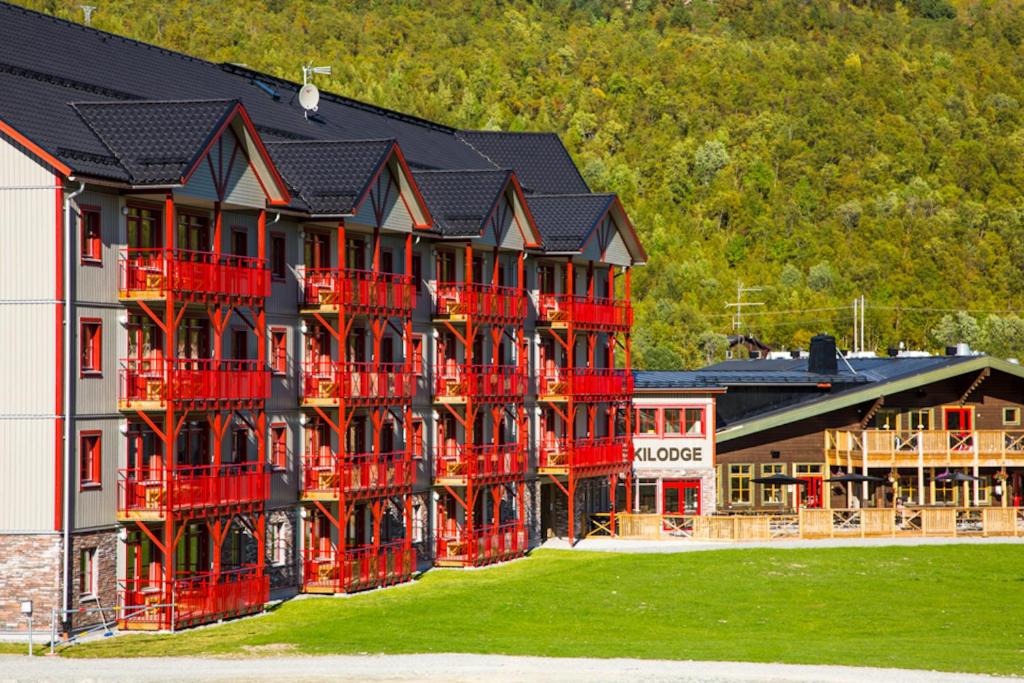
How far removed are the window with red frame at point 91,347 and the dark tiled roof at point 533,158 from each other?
109ft

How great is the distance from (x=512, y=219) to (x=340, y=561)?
16576 mm

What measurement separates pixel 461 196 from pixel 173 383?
1904 cm

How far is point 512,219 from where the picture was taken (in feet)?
213

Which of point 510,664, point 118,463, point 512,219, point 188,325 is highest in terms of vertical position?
point 512,219

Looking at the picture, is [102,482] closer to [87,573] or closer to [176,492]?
[176,492]

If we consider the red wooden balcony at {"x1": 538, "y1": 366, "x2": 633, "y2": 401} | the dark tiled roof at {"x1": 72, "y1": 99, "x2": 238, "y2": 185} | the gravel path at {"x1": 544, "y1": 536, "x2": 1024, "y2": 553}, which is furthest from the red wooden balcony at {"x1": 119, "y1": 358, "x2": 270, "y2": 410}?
the red wooden balcony at {"x1": 538, "y1": 366, "x2": 633, "y2": 401}

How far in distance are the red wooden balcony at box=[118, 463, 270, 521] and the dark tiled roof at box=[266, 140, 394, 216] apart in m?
9.16

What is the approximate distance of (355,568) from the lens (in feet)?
178

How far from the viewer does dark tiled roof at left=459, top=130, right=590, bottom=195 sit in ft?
251

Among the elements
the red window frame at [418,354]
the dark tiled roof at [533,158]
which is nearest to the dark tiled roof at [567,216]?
the dark tiled roof at [533,158]

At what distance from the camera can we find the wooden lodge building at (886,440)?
76.8m

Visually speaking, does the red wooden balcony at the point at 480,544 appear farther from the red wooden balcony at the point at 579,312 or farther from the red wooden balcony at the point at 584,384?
the red wooden balcony at the point at 579,312

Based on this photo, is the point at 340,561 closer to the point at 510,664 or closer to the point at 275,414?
the point at 275,414

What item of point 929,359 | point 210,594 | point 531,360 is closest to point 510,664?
point 210,594
